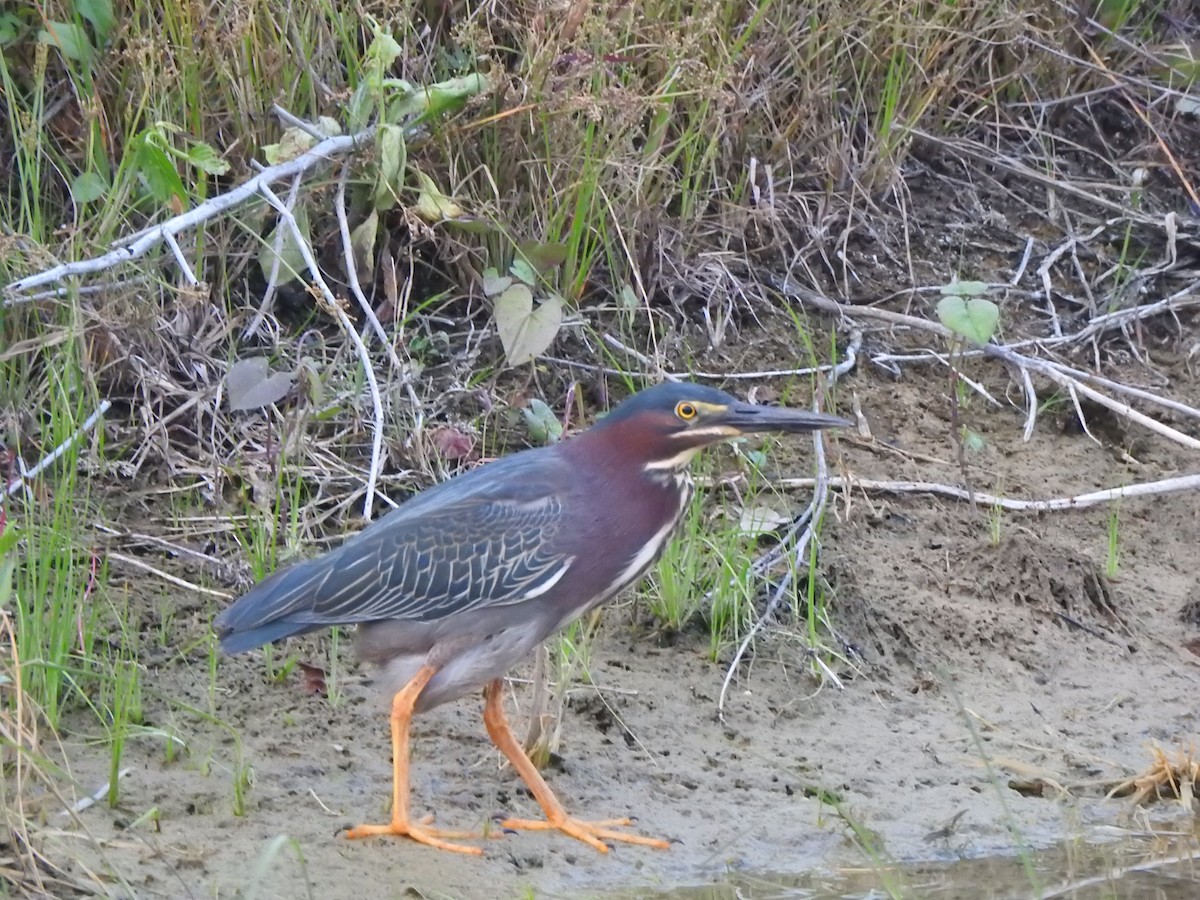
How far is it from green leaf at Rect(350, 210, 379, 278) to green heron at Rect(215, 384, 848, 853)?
4.69 feet

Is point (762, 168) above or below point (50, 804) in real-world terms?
above

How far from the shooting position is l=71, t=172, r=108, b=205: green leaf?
5.25 metres

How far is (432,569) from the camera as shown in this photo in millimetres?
4211

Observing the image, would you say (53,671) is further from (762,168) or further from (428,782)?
(762,168)

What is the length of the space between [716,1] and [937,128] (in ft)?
4.92

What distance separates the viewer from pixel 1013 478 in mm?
5859

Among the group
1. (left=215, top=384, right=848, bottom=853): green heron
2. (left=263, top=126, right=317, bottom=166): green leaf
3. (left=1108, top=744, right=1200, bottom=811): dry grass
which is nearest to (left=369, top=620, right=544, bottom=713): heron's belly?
(left=215, top=384, right=848, bottom=853): green heron

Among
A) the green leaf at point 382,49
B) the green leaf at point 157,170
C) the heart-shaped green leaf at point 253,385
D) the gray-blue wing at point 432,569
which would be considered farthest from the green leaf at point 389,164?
the gray-blue wing at point 432,569

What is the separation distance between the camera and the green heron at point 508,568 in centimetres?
414

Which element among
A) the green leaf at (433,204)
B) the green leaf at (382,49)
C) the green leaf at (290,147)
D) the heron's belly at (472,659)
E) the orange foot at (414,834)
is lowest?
the orange foot at (414,834)

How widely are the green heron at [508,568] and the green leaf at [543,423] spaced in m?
1.09

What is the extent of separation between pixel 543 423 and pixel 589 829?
5.34 feet

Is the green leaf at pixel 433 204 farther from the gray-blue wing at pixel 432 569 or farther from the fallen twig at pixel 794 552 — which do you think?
the gray-blue wing at pixel 432 569

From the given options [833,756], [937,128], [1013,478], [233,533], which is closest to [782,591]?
[833,756]
